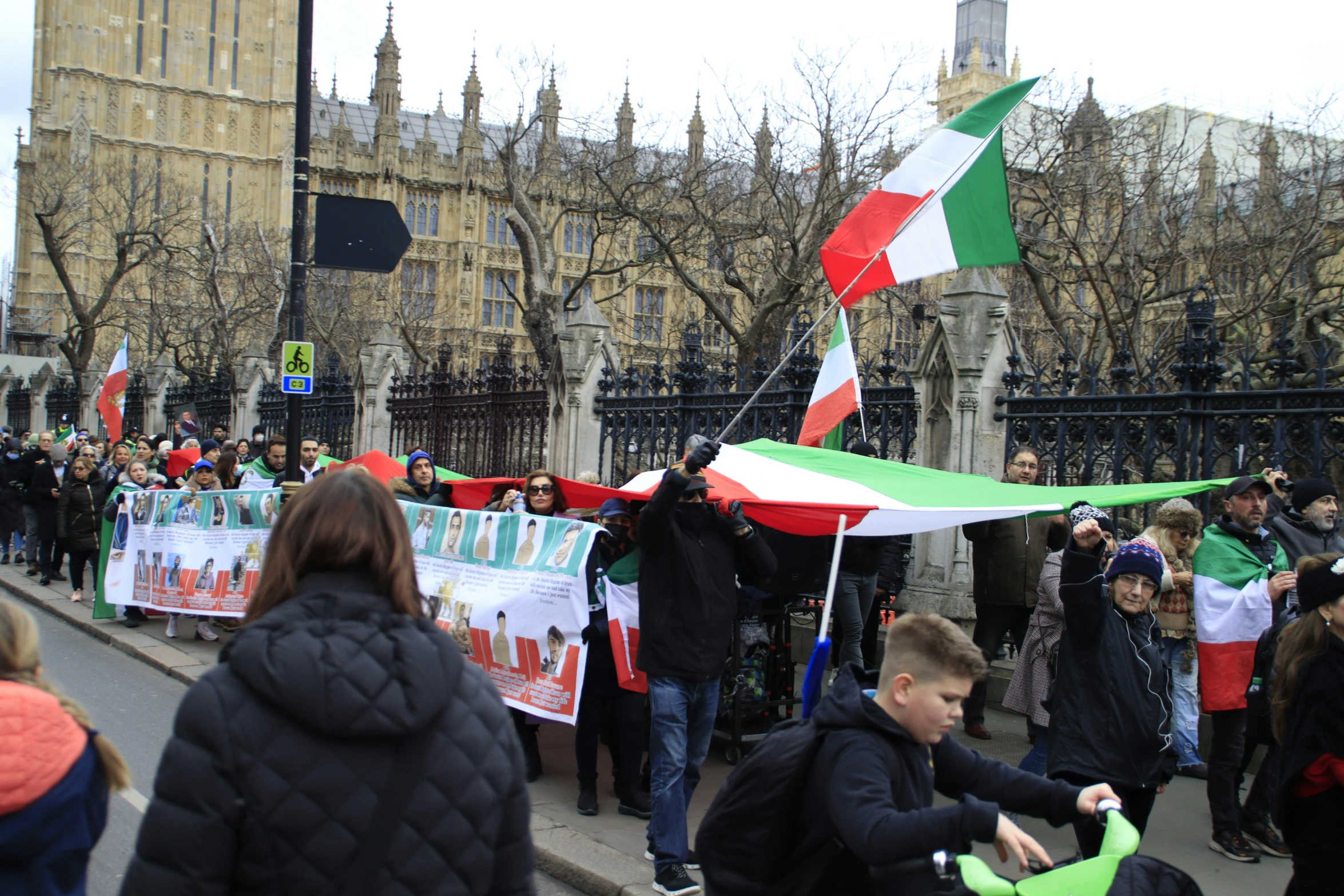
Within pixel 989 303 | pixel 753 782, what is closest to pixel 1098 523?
pixel 753 782

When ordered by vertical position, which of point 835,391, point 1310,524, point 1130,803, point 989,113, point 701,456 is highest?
point 989,113

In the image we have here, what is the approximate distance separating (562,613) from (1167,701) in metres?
3.23

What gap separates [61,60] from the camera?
2763 inches

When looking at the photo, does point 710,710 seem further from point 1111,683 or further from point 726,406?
point 726,406

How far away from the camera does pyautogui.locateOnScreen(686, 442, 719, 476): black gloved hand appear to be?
4.92 meters

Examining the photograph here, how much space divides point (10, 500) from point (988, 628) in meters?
14.3

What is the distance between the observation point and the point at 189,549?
10680 millimetres

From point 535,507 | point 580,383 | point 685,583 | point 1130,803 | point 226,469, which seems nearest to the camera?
point 1130,803

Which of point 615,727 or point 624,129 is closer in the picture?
point 615,727

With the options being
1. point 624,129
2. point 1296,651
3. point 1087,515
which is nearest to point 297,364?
point 1087,515

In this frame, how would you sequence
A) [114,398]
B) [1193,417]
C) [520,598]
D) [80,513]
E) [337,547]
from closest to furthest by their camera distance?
[337,547], [520,598], [1193,417], [80,513], [114,398]

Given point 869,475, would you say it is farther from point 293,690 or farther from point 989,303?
point 293,690

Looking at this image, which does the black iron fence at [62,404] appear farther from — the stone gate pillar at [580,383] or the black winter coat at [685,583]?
the black winter coat at [685,583]

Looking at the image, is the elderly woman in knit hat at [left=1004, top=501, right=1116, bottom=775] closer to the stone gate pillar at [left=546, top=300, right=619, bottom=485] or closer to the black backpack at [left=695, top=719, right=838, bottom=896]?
the black backpack at [left=695, top=719, right=838, bottom=896]
